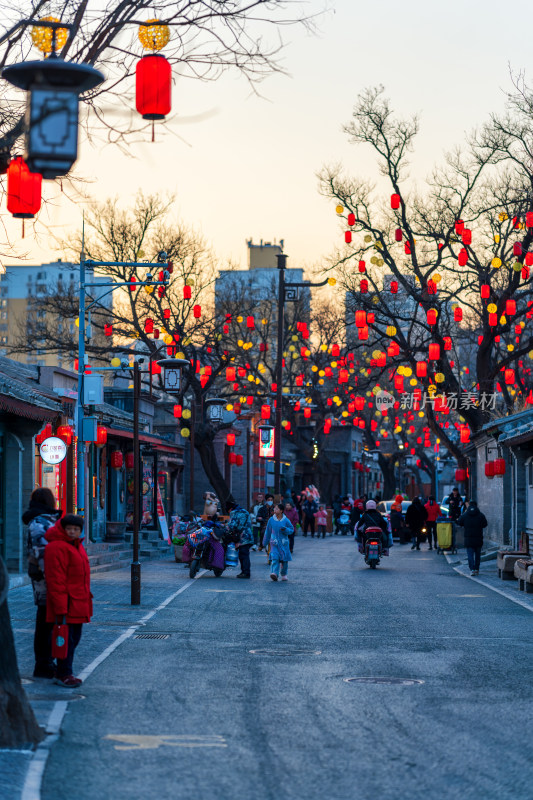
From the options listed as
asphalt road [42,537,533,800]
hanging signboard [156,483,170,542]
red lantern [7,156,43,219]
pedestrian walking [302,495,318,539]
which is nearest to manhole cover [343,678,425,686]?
asphalt road [42,537,533,800]

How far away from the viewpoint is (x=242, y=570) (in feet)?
84.2

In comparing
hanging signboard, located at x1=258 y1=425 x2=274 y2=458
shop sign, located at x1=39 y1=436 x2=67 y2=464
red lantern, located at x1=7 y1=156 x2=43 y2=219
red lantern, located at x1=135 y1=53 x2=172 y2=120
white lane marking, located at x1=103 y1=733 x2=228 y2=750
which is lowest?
white lane marking, located at x1=103 y1=733 x2=228 y2=750

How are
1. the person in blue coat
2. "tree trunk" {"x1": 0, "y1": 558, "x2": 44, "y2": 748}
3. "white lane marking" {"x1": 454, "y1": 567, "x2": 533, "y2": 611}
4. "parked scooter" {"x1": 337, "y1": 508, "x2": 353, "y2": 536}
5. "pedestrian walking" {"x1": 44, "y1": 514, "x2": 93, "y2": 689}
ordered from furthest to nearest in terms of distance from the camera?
"parked scooter" {"x1": 337, "y1": 508, "x2": 353, "y2": 536} → the person in blue coat → "white lane marking" {"x1": 454, "y1": 567, "x2": 533, "y2": 611} → "pedestrian walking" {"x1": 44, "y1": 514, "x2": 93, "y2": 689} → "tree trunk" {"x1": 0, "y1": 558, "x2": 44, "y2": 748}

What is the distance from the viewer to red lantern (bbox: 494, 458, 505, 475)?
30.7 metres

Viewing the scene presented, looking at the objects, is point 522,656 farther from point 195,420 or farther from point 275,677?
point 195,420

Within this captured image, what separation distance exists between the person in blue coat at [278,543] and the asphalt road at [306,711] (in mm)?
6038

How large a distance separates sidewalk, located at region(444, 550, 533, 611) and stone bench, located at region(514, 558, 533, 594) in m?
0.15

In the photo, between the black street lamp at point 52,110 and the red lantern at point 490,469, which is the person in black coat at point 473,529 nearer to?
the red lantern at point 490,469

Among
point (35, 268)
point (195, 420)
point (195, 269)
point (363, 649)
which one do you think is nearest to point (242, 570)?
point (363, 649)

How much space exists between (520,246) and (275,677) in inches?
991

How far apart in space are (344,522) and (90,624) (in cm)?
4158

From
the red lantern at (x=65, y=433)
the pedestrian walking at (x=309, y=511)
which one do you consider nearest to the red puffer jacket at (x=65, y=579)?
the red lantern at (x=65, y=433)

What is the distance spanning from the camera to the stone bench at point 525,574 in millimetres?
21281

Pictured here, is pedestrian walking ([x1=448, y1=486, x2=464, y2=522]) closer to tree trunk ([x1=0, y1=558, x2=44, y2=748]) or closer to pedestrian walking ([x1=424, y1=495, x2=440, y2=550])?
pedestrian walking ([x1=424, y1=495, x2=440, y2=550])
